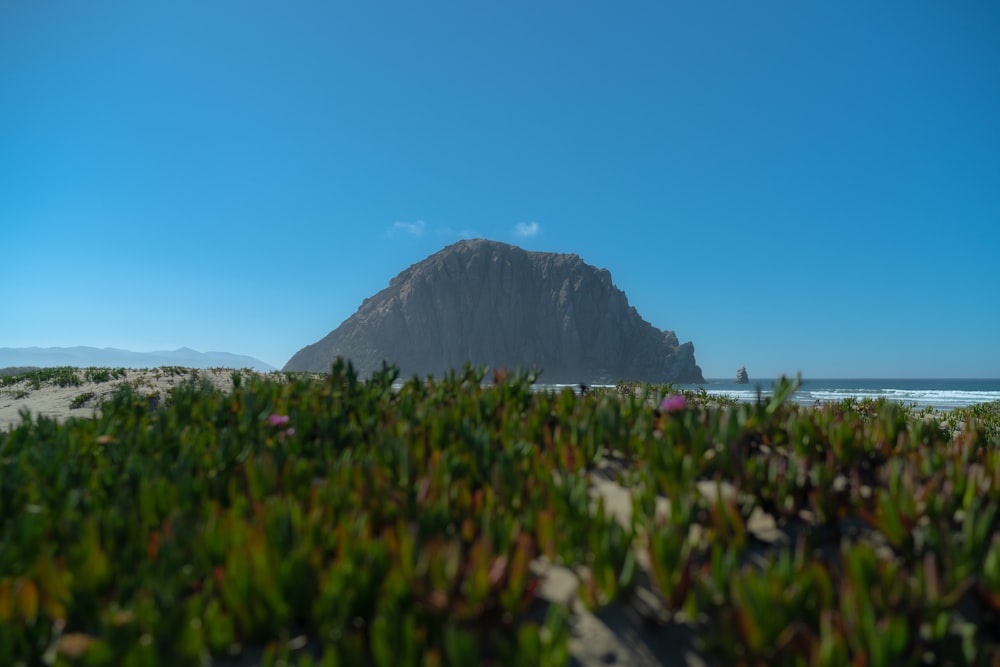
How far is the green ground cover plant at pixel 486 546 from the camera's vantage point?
6.12 feet

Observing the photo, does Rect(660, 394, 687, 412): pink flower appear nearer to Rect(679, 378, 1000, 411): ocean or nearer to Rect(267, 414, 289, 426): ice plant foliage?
Rect(679, 378, 1000, 411): ocean

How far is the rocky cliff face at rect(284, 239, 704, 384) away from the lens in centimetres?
17862

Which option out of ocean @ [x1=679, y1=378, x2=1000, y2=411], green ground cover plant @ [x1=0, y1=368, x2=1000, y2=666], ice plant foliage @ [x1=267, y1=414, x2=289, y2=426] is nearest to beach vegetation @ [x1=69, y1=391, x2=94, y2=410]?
green ground cover plant @ [x1=0, y1=368, x2=1000, y2=666]

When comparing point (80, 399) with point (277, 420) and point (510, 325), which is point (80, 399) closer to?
point (277, 420)

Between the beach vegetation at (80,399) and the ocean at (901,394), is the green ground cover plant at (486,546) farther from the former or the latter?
the beach vegetation at (80,399)

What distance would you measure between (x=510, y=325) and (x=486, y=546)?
18681 centimetres

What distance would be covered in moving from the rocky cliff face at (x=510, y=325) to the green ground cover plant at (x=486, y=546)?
16794 centimetres

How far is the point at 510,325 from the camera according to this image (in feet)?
619

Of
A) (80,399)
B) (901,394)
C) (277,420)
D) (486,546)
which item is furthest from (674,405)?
(901,394)

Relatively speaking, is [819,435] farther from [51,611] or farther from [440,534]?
[51,611]

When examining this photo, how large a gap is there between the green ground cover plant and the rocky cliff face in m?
168

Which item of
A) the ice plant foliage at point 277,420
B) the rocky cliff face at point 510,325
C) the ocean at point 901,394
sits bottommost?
the ocean at point 901,394

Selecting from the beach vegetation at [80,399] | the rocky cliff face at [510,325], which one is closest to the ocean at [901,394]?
the beach vegetation at [80,399]

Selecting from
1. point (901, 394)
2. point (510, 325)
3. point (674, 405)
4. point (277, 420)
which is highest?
point (510, 325)
